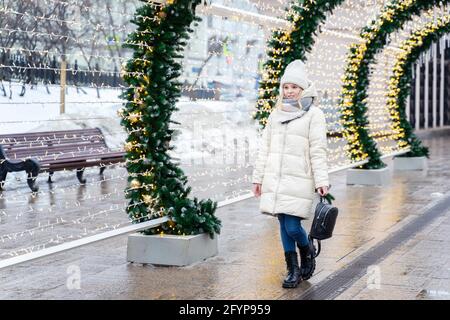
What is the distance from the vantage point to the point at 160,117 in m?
6.76

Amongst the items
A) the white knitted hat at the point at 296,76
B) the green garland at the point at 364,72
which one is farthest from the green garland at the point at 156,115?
the green garland at the point at 364,72

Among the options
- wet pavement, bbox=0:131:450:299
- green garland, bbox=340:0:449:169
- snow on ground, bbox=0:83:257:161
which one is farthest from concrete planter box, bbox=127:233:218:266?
green garland, bbox=340:0:449:169

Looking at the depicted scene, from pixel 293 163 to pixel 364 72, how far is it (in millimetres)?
7666

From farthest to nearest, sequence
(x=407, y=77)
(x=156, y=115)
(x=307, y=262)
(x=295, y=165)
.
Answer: (x=407, y=77) < (x=156, y=115) < (x=307, y=262) < (x=295, y=165)

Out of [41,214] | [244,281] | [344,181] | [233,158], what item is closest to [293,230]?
[244,281]

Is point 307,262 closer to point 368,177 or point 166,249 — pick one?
point 166,249

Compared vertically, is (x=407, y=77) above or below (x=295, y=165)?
above

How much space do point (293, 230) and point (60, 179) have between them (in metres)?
8.27

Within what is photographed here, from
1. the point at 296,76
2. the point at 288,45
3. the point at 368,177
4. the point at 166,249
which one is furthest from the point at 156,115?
the point at 368,177

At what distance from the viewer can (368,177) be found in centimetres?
1294

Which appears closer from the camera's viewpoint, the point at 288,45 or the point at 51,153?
the point at 288,45

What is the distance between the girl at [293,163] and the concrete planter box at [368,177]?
6.94 metres
